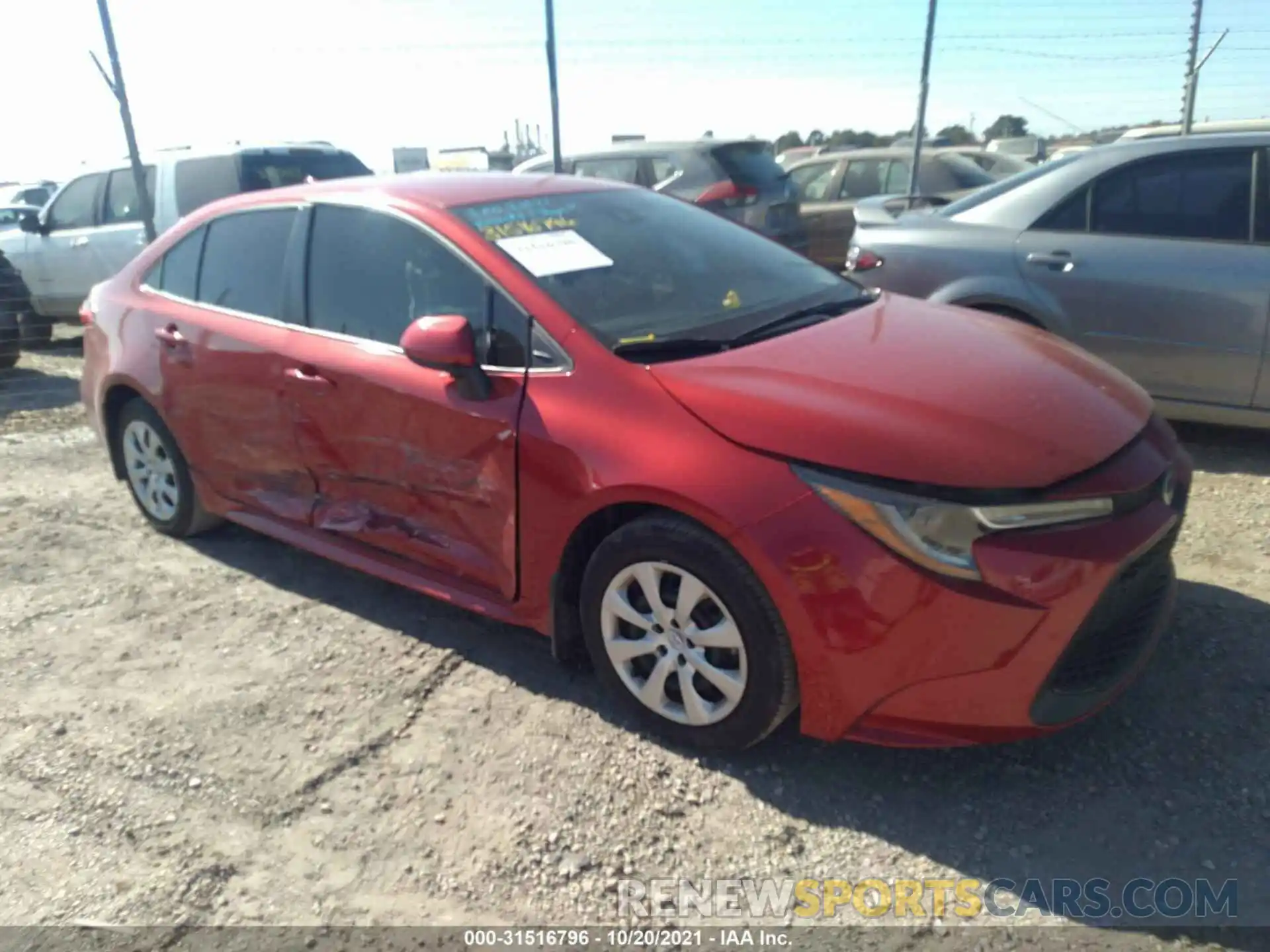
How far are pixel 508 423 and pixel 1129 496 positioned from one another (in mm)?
1682

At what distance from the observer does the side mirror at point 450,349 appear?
2961mm

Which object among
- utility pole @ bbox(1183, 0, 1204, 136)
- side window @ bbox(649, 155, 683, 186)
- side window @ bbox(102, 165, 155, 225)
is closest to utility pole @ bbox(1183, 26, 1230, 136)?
utility pole @ bbox(1183, 0, 1204, 136)

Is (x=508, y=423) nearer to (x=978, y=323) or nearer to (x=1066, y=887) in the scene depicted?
(x=978, y=323)

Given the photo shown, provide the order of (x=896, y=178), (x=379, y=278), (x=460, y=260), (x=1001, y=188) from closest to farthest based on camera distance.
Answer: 1. (x=460, y=260)
2. (x=379, y=278)
3. (x=1001, y=188)
4. (x=896, y=178)

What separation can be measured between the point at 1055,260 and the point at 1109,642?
2970 millimetres

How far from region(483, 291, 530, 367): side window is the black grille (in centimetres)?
169

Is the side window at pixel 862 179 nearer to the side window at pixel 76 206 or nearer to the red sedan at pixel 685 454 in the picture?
the side window at pixel 76 206

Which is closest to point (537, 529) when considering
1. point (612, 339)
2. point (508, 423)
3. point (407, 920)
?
point (508, 423)

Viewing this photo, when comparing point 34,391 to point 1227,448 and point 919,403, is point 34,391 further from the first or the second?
point 1227,448

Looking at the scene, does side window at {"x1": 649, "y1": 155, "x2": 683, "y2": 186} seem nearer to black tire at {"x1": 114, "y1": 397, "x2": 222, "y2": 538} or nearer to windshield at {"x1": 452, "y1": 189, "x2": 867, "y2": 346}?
windshield at {"x1": 452, "y1": 189, "x2": 867, "y2": 346}

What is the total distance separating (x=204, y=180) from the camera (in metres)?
8.52

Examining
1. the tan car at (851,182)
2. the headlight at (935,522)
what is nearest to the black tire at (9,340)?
the tan car at (851,182)

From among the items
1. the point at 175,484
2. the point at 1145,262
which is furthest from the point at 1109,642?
the point at 175,484

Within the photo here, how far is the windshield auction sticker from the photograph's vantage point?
10.4 feet
